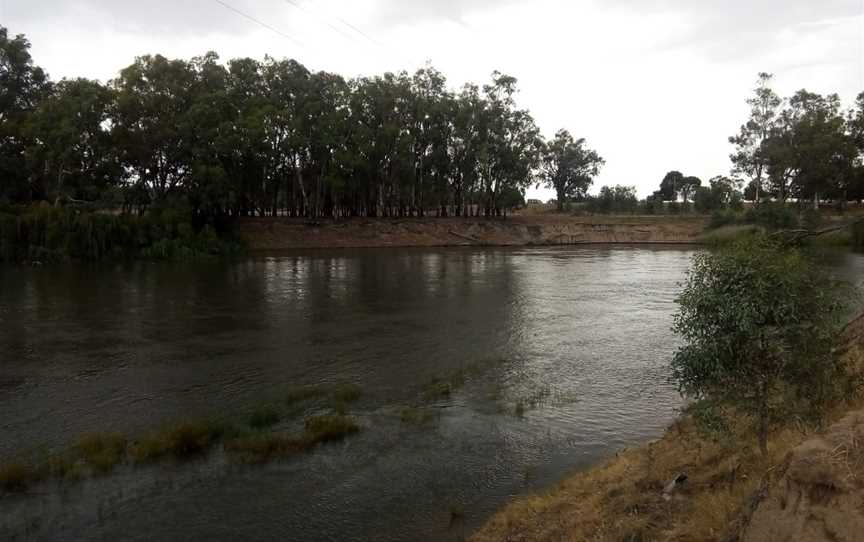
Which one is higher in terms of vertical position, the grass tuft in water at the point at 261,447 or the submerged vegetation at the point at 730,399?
the submerged vegetation at the point at 730,399

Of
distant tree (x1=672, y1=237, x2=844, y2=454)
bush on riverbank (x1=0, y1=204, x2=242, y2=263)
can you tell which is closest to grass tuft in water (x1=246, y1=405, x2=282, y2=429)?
distant tree (x1=672, y1=237, x2=844, y2=454)

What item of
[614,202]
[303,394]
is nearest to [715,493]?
[303,394]

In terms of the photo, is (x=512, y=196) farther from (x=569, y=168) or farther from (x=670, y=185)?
(x=670, y=185)

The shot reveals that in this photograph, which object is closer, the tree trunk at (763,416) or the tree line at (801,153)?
the tree trunk at (763,416)

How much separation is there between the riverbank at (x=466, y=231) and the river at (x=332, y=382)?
108 ft

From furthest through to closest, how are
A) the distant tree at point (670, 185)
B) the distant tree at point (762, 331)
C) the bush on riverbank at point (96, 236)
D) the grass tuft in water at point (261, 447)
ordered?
the distant tree at point (670, 185), the bush on riverbank at point (96, 236), the grass tuft in water at point (261, 447), the distant tree at point (762, 331)

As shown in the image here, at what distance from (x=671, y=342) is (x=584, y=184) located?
95373mm

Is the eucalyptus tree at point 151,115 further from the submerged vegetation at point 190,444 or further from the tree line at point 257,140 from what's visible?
the submerged vegetation at point 190,444

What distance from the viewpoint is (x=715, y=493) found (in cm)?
819

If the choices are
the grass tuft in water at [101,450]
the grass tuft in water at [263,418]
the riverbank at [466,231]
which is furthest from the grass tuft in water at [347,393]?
the riverbank at [466,231]

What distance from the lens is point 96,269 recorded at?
4459 centimetres

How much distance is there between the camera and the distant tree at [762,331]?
28.6 ft

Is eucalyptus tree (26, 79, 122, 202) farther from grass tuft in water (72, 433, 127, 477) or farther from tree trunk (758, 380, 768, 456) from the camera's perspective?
tree trunk (758, 380, 768, 456)

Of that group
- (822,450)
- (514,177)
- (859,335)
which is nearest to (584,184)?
(514,177)
